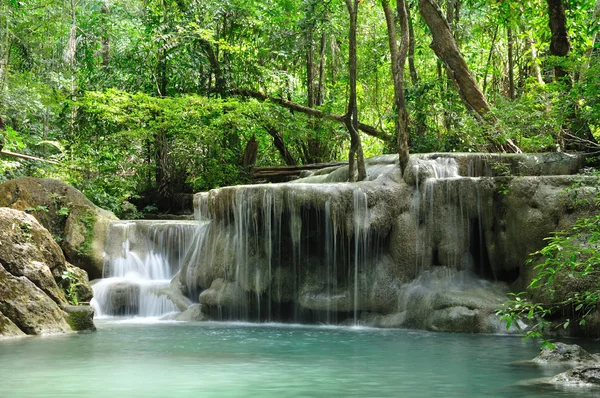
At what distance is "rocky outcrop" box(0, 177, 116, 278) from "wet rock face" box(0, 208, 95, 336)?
179 inches

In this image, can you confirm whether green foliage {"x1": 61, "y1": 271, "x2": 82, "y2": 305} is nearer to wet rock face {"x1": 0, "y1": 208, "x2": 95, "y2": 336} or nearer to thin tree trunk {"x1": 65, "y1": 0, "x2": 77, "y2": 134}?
wet rock face {"x1": 0, "y1": 208, "x2": 95, "y2": 336}

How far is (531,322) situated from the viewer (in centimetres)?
1121

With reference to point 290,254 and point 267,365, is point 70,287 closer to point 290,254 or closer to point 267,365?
point 290,254

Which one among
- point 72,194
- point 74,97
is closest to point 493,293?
point 72,194

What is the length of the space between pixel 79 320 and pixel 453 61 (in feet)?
30.6

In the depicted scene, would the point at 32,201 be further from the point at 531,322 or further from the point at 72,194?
the point at 531,322

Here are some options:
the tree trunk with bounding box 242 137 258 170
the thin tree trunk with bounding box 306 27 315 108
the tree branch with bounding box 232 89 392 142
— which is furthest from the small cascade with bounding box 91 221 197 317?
the thin tree trunk with bounding box 306 27 315 108

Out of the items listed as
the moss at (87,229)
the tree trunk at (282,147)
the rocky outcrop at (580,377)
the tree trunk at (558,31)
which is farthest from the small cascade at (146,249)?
the rocky outcrop at (580,377)

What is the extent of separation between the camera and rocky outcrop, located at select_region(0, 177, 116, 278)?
15852 mm

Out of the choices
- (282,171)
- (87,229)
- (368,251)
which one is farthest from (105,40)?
(368,251)

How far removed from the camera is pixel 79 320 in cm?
1094

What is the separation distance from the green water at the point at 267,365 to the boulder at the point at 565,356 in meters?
0.40

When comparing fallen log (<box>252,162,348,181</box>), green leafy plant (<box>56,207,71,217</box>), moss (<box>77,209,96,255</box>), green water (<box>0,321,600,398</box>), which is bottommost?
green water (<box>0,321,600,398</box>)

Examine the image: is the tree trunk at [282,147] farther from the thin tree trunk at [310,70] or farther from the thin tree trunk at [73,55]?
the thin tree trunk at [73,55]
